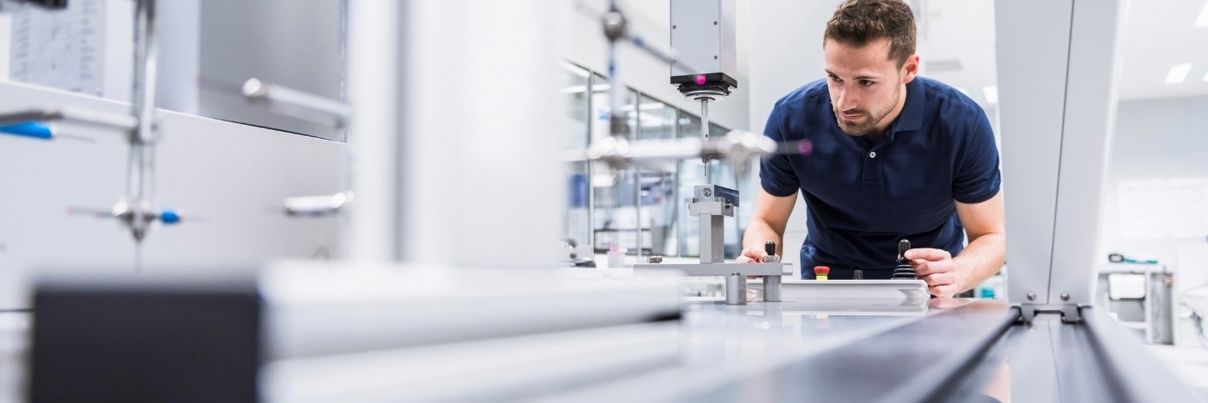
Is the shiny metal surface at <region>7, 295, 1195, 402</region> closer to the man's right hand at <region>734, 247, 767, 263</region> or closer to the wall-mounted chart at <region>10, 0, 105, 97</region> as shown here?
the wall-mounted chart at <region>10, 0, 105, 97</region>

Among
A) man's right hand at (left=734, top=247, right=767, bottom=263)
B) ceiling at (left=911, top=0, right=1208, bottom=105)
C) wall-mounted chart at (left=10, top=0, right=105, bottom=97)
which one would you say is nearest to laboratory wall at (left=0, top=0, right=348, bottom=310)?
wall-mounted chart at (left=10, top=0, right=105, bottom=97)

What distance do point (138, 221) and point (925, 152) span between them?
5.94 feet

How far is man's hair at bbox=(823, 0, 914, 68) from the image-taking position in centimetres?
196

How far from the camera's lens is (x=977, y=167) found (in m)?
2.16

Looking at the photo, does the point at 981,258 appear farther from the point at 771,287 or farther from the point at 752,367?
the point at 752,367

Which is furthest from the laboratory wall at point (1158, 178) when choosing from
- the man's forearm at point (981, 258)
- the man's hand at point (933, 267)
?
the man's hand at point (933, 267)

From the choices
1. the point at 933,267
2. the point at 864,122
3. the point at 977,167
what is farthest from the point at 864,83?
the point at 933,267

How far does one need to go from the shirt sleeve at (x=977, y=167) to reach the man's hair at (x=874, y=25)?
0.27 metres

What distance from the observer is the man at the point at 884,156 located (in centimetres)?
201

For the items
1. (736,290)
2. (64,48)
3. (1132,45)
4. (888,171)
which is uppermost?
(1132,45)

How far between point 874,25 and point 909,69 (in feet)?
0.87

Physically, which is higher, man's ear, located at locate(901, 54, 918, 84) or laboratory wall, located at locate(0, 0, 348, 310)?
man's ear, located at locate(901, 54, 918, 84)

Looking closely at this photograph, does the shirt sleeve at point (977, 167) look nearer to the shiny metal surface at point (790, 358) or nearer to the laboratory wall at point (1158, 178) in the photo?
the shiny metal surface at point (790, 358)

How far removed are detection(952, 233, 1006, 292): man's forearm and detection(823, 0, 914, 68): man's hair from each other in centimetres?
49
